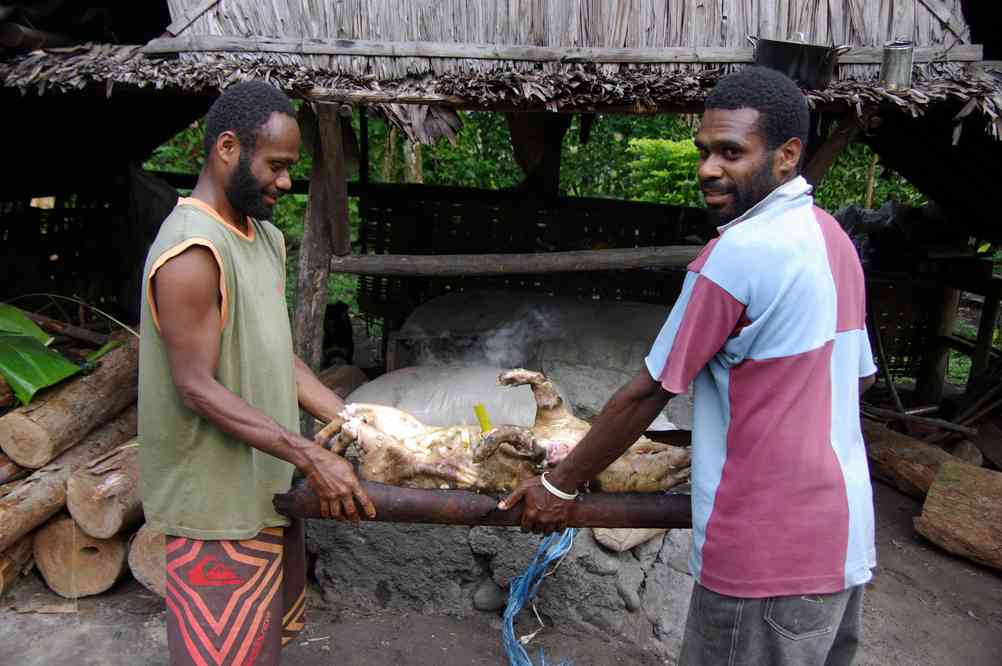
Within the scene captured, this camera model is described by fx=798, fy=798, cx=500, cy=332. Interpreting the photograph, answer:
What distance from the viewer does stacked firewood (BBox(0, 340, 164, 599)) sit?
14.0 ft

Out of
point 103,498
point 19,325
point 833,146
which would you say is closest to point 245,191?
point 103,498

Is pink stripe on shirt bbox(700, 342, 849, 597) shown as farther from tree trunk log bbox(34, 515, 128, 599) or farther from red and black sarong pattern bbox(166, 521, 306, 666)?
tree trunk log bbox(34, 515, 128, 599)

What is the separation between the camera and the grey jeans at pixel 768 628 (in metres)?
2.00

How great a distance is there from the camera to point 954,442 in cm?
644

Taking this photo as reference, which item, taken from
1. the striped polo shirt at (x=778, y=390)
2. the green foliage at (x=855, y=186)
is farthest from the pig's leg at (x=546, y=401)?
the green foliage at (x=855, y=186)

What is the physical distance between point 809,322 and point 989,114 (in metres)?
3.08

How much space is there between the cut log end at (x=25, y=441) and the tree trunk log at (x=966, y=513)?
5.49m

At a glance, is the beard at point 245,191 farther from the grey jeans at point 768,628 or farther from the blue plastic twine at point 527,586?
the blue plastic twine at point 527,586

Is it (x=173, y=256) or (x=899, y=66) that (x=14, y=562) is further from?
(x=899, y=66)

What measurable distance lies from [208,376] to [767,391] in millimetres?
1509

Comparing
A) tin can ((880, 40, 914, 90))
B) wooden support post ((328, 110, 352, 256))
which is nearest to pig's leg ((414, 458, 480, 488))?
wooden support post ((328, 110, 352, 256))

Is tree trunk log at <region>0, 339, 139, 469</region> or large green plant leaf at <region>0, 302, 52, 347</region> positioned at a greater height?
large green plant leaf at <region>0, 302, 52, 347</region>

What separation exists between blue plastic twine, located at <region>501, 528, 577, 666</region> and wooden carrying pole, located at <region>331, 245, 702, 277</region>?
5.21 ft

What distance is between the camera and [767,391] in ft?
6.31
